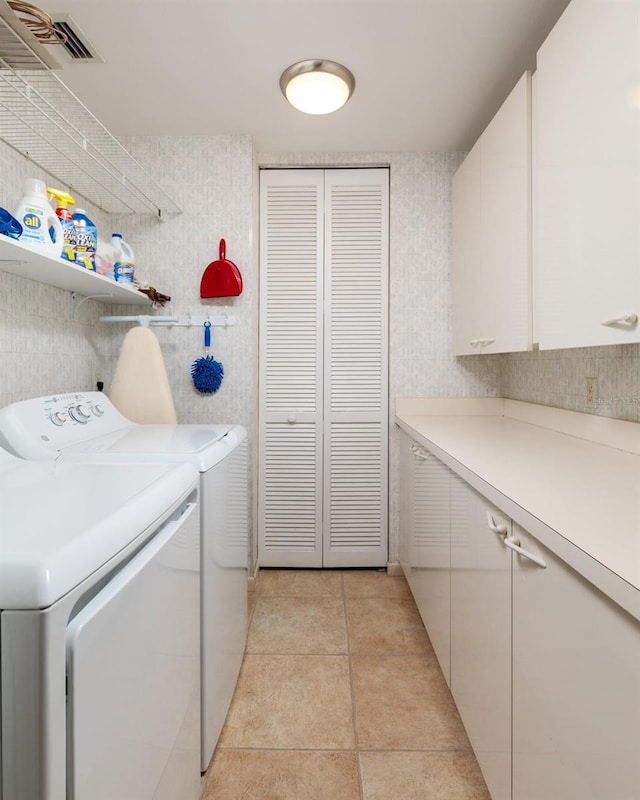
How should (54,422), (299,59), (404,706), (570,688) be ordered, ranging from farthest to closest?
(299,59)
(404,706)
(54,422)
(570,688)

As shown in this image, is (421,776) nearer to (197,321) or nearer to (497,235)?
(497,235)

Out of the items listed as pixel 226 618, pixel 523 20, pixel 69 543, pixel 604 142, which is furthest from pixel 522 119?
pixel 226 618

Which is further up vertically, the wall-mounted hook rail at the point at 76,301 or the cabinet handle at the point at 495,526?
Result: the wall-mounted hook rail at the point at 76,301

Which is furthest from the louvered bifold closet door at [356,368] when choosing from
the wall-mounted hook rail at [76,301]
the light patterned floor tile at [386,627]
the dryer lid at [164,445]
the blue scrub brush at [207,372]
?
the wall-mounted hook rail at [76,301]

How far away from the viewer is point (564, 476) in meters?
1.21

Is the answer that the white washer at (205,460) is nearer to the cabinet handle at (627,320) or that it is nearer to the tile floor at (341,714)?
the tile floor at (341,714)

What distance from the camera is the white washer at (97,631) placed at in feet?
1.84

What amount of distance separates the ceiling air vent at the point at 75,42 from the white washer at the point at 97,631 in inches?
55.3

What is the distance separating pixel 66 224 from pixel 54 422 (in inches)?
27.4

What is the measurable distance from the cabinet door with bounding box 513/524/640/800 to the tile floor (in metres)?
0.50

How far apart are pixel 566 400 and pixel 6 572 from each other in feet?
6.64

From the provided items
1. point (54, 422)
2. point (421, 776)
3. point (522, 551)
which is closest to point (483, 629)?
point (522, 551)

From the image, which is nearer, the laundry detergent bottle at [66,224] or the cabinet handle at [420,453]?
the laundry detergent bottle at [66,224]

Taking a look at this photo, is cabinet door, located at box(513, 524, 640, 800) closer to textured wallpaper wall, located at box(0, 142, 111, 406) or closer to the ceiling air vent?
textured wallpaper wall, located at box(0, 142, 111, 406)
